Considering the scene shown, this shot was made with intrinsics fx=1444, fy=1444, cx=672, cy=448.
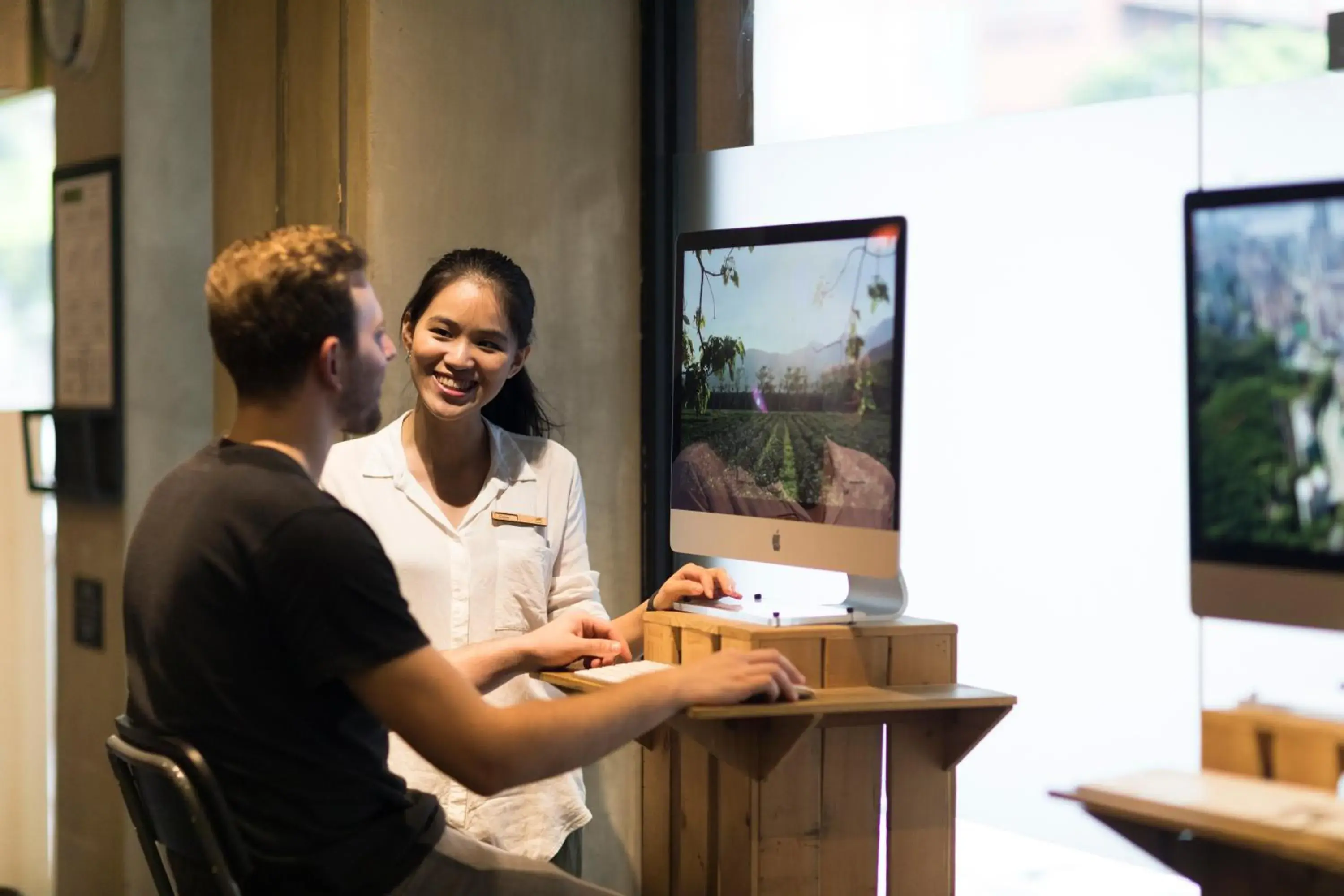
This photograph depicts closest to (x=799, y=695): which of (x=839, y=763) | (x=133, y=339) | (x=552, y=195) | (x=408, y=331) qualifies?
(x=839, y=763)

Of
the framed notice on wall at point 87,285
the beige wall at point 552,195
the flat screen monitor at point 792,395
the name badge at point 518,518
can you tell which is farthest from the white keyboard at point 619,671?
the framed notice on wall at point 87,285

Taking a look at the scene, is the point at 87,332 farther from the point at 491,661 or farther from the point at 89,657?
the point at 491,661

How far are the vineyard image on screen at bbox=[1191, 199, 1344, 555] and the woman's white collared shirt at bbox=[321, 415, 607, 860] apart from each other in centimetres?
115

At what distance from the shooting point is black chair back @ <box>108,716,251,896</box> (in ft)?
5.06

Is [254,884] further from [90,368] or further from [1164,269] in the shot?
[90,368]

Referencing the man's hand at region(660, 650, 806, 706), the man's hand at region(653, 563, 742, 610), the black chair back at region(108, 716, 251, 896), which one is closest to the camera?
the black chair back at region(108, 716, 251, 896)

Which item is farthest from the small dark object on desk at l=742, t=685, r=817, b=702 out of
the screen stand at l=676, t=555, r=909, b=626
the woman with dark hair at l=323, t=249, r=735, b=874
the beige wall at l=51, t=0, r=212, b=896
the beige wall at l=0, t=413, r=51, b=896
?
the beige wall at l=0, t=413, r=51, b=896

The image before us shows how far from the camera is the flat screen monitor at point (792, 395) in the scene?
2.10 m

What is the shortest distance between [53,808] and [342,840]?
220cm

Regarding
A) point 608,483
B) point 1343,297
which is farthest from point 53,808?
point 1343,297

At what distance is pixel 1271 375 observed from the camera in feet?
5.76

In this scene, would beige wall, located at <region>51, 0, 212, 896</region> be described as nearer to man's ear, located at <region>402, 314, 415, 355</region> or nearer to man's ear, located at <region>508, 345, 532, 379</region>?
man's ear, located at <region>402, 314, 415, 355</region>

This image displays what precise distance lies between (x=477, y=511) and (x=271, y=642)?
96 cm

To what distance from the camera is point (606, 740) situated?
5.60 ft
